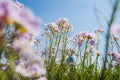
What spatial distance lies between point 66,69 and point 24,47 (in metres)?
3.49

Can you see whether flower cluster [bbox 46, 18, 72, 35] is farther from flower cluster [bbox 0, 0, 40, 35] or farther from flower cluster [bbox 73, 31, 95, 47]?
flower cluster [bbox 0, 0, 40, 35]

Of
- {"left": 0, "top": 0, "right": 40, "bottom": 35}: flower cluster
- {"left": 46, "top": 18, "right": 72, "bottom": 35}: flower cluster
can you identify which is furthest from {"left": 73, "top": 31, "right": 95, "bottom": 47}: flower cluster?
{"left": 0, "top": 0, "right": 40, "bottom": 35}: flower cluster

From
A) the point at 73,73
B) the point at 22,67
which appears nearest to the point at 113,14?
the point at 22,67

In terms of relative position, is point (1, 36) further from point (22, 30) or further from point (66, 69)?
point (66, 69)

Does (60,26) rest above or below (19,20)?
above

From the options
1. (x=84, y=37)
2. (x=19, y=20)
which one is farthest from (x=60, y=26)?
(x=19, y=20)

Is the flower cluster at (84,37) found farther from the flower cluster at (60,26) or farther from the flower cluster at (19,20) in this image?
the flower cluster at (19,20)

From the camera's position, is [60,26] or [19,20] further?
[60,26]

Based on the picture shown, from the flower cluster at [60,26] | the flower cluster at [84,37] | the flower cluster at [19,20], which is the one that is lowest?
the flower cluster at [19,20]

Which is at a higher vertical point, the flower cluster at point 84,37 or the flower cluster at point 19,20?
the flower cluster at point 84,37

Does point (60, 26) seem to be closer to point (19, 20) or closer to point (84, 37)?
→ point (84, 37)

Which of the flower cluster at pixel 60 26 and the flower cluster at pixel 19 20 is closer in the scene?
the flower cluster at pixel 19 20

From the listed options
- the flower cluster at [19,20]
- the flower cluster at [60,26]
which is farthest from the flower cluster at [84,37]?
the flower cluster at [19,20]

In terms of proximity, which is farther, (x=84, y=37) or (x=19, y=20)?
(x=84, y=37)
